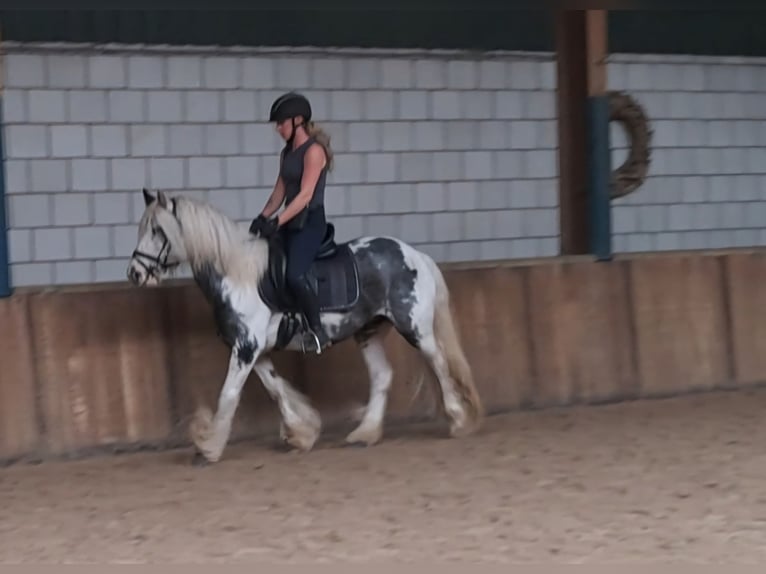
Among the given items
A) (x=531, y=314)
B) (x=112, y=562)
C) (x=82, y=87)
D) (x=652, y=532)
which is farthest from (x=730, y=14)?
(x=112, y=562)

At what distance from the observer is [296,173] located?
7.77 meters

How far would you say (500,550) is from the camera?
5.56 meters

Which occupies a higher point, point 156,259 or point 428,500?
point 156,259

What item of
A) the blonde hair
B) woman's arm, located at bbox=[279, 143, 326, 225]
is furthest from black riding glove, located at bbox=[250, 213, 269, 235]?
the blonde hair

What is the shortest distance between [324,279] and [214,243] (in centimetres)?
69

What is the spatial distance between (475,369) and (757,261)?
104 inches

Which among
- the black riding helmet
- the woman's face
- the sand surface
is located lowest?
the sand surface

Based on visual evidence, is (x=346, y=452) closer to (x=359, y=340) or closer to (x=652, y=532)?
(x=359, y=340)

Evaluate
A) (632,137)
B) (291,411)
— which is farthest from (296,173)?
(632,137)

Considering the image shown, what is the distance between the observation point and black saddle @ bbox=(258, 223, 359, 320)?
7805mm

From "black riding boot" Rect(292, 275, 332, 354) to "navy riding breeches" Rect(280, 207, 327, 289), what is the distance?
0.04 m

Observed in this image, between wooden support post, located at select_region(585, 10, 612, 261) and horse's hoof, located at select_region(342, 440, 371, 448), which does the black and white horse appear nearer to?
horse's hoof, located at select_region(342, 440, 371, 448)

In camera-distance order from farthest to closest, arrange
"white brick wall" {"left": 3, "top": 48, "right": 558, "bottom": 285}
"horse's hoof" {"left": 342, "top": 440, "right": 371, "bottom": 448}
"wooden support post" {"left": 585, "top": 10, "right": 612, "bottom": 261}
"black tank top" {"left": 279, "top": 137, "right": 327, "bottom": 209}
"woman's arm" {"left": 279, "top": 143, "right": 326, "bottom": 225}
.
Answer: "white brick wall" {"left": 3, "top": 48, "right": 558, "bottom": 285}
"wooden support post" {"left": 585, "top": 10, "right": 612, "bottom": 261}
"horse's hoof" {"left": 342, "top": 440, "right": 371, "bottom": 448}
"black tank top" {"left": 279, "top": 137, "right": 327, "bottom": 209}
"woman's arm" {"left": 279, "top": 143, "right": 326, "bottom": 225}

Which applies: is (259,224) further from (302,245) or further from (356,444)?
(356,444)
